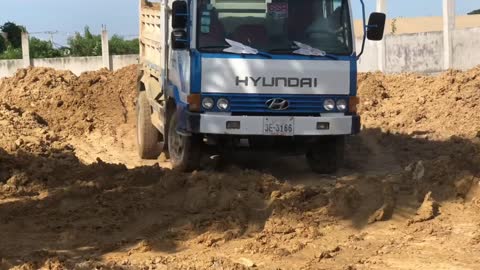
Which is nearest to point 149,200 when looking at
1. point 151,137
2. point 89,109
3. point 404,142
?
point 151,137

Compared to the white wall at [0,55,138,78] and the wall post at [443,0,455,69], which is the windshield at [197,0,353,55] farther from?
the white wall at [0,55,138,78]

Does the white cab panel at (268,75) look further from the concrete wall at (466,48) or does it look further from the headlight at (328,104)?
the concrete wall at (466,48)

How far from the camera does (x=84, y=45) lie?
97.9 feet

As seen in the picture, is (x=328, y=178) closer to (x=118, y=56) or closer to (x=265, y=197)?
(x=265, y=197)

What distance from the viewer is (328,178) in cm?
960

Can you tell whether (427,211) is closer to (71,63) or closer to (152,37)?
(152,37)

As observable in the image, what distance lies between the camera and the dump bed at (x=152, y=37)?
34.3 ft

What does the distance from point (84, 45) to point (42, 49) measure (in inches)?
67.1

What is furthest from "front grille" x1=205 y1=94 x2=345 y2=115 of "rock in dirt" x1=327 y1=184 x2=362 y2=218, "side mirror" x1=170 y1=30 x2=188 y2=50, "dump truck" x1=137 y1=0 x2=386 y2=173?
"rock in dirt" x1=327 y1=184 x2=362 y2=218

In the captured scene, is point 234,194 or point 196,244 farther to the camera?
point 234,194

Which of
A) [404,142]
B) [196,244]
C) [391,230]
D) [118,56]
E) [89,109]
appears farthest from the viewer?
[118,56]

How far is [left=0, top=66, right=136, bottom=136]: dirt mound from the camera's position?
15547mm

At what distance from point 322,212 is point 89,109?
10.1 meters

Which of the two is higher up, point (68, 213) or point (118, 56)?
point (118, 56)
